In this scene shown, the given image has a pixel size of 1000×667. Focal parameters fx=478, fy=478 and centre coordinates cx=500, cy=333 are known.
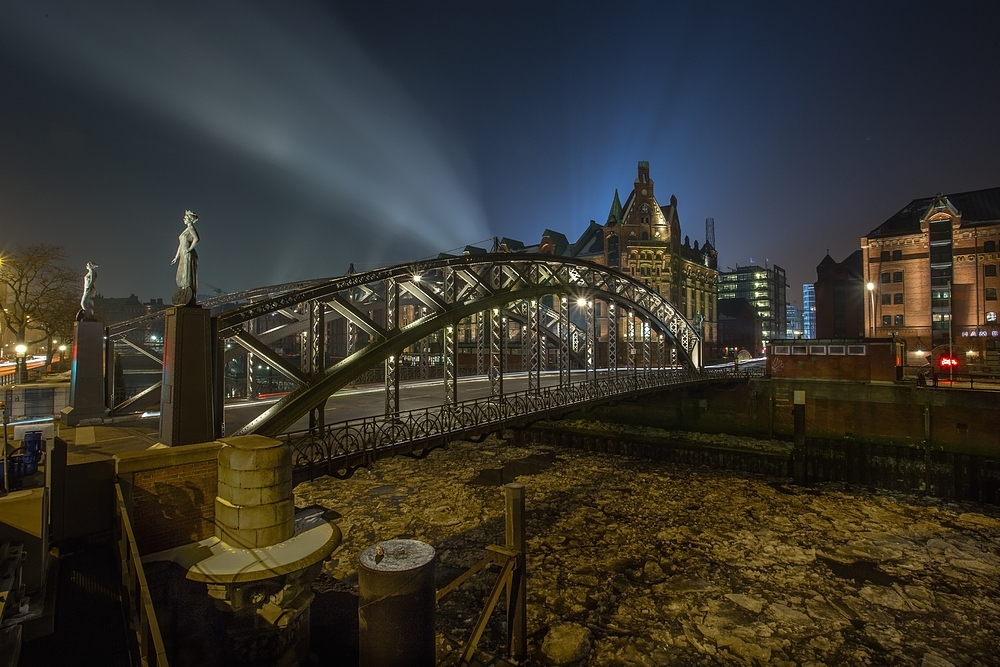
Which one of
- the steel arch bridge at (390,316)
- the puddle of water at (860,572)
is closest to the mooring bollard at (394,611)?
the steel arch bridge at (390,316)

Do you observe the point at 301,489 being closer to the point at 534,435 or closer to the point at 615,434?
the point at 534,435

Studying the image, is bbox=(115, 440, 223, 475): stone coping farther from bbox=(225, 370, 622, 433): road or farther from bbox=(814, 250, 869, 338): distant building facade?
bbox=(814, 250, 869, 338): distant building facade

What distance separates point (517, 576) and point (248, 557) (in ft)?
14.9

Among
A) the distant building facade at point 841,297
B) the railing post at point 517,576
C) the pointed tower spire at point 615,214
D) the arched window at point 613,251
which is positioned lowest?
the railing post at point 517,576

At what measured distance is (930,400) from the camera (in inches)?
926

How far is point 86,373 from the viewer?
13.5 meters

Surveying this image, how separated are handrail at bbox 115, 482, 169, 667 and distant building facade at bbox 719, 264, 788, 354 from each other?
360ft

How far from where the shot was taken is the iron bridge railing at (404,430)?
35.9ft

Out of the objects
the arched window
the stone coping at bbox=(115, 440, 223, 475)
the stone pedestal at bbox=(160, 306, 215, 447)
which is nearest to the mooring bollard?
the stone coping at bbox=(115, 440, 223, 475)

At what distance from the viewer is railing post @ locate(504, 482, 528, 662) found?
338 inches

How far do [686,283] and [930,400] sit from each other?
120 feet

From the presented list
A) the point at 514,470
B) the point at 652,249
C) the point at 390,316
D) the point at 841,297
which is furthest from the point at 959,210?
the point at 390,316

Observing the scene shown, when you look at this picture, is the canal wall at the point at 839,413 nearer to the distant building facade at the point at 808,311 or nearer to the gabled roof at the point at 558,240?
the gabled roof at the point at 558,240

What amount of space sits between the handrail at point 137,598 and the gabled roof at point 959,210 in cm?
6283
